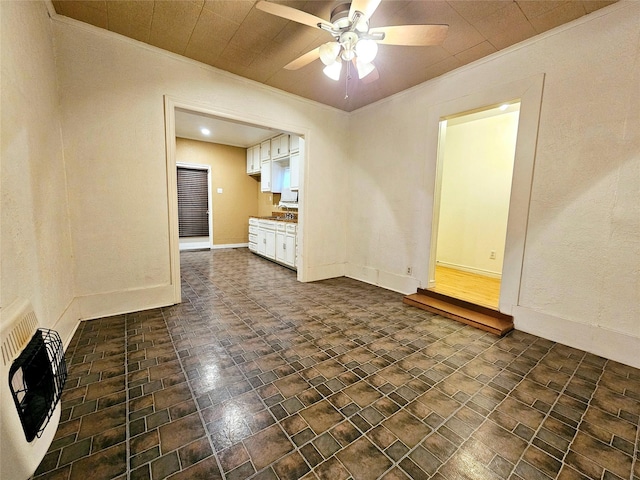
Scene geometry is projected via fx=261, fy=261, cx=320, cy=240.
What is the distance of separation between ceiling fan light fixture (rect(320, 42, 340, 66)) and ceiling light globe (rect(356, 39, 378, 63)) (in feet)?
Result: 0.62

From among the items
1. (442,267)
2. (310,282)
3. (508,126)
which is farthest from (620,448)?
(508,126)

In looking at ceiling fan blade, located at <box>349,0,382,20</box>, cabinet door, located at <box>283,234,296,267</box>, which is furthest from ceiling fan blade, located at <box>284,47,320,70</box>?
cabinet door, located at <box>283,234,296,267</box>

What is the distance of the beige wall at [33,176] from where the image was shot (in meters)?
1.43

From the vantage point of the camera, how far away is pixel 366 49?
1948 mm

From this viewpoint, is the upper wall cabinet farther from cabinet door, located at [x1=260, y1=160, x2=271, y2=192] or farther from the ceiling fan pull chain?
the ceiling fan pull chain

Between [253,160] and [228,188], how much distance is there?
3.39 ft

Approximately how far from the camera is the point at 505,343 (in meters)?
2.39

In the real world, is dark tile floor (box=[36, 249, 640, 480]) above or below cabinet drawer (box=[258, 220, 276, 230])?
below

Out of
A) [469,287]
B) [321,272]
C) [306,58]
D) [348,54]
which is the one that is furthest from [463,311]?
[306,58]

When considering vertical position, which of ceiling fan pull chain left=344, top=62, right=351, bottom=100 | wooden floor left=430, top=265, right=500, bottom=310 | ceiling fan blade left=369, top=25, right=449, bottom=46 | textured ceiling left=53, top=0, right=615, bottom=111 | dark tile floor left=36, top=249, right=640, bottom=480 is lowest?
dark tile floor left=36, top=249, right=640, bottom=480

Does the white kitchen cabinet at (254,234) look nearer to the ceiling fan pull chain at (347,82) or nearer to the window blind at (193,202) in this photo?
the window blind at (193,202)

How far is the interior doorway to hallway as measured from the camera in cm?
415

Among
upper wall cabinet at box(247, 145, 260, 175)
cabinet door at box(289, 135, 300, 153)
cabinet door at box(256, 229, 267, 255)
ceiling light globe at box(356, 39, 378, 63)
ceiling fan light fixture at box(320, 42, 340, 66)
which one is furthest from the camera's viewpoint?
upper wall cabinet at box(247, 145, 260, 175)

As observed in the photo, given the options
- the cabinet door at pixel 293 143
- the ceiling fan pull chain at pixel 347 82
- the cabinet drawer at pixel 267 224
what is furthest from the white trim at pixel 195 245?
the ceiling fan pull chain at pixel 347 82
